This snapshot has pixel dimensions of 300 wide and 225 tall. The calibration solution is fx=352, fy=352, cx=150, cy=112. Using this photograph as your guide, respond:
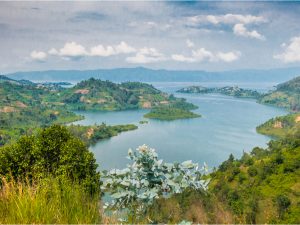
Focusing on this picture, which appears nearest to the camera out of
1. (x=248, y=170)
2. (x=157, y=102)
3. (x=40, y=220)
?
(x=40, y=220)

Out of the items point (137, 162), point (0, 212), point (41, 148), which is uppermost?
point (137, 162)

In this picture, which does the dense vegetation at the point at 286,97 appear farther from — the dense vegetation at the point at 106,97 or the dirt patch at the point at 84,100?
the dirt patch at the point at 84,100

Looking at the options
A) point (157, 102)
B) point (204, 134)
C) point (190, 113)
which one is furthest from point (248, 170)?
point (157, 102)

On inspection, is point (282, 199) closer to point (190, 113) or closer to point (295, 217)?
point (295, 217)

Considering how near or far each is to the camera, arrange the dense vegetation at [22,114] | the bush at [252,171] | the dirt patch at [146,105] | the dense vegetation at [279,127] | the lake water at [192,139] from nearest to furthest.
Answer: the bush at [252,171], the lake water at [192,139], the dense vegetation at [22,114], the dense vegetation at [279,127], the dirt patch at [146,105]

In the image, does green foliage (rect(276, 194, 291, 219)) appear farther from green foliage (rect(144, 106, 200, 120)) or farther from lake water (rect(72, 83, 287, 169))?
green foliage (rect(144, 106, 200, 120))

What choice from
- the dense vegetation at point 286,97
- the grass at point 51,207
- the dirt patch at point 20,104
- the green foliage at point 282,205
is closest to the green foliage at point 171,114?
the dirt patch at point 20,104
